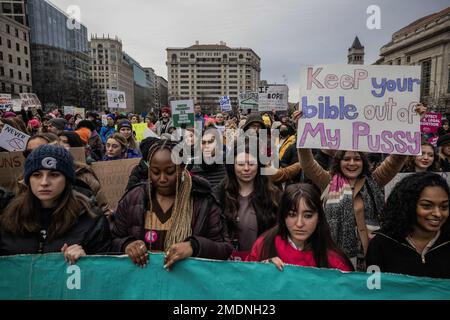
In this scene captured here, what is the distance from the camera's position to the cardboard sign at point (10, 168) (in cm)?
393

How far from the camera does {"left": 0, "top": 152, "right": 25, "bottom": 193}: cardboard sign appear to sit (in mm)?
3932

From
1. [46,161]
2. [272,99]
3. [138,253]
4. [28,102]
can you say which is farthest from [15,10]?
[138,253]

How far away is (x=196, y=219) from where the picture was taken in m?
2.11

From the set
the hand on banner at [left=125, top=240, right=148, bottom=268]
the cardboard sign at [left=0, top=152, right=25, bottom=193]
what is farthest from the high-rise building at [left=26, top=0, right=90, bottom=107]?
the hand on banner at [left=125, top=240, right=148, bottom=268]

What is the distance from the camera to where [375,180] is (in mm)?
2932

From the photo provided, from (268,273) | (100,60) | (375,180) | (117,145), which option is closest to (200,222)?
(268,273)

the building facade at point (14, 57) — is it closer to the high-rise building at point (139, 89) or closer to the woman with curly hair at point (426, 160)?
the high-rise building at point (139, 89)

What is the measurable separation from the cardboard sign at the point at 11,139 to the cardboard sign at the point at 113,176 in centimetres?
122

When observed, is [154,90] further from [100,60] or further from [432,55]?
[432,55]

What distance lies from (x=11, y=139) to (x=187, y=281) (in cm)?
404

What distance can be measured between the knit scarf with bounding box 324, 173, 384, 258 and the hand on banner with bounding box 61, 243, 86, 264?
6.14ft

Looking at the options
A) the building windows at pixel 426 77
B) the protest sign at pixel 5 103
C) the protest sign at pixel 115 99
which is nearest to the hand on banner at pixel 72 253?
the protest sign at pixel 115 99

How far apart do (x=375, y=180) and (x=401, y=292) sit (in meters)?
1.34

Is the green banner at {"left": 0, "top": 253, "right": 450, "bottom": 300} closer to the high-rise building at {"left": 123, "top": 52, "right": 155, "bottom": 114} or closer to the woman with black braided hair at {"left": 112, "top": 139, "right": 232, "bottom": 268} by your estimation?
the woman with black braided hair at {"left": 112, "top": 139, "right": 232, "bottom": 268}
